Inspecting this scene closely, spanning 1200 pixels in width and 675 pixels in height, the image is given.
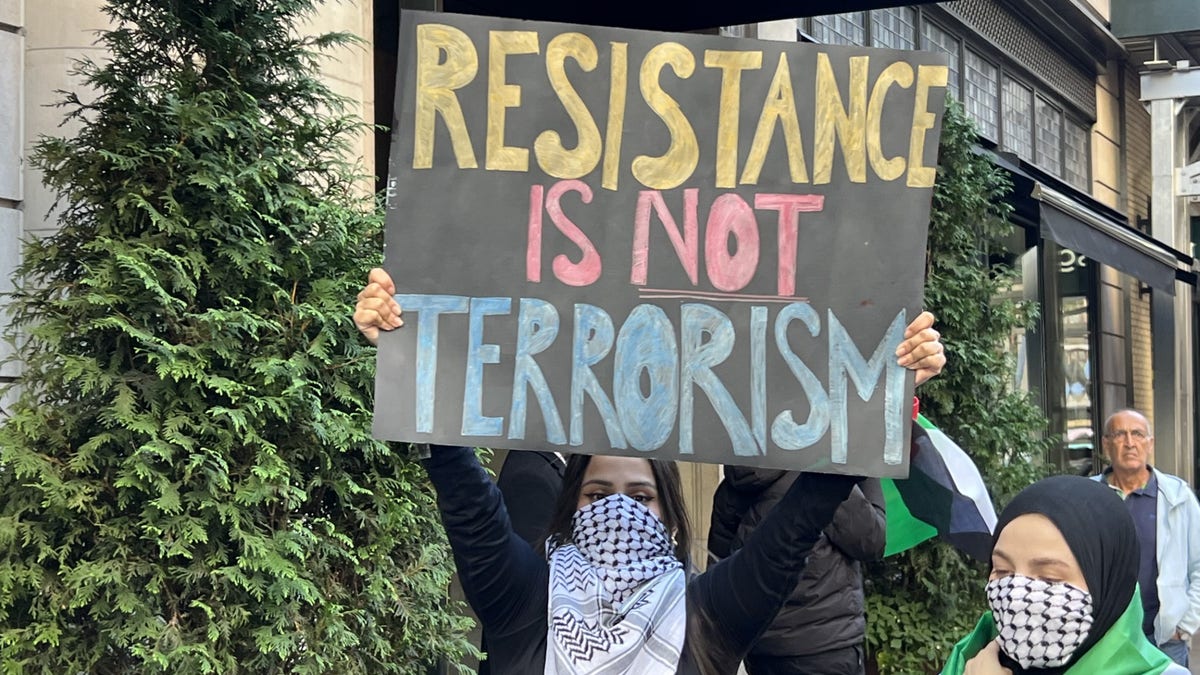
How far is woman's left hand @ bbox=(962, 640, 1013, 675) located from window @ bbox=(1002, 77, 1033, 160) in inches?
460

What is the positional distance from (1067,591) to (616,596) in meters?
0.84

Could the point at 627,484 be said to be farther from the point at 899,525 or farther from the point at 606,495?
the point at 899,525

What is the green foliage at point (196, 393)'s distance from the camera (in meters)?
3.46

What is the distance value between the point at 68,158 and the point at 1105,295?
14187mm

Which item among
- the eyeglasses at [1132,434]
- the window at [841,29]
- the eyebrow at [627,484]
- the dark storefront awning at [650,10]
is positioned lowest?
the eyebrow at [627,484]

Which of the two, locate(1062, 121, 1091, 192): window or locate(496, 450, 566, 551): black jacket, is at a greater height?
locate(1062, 121, 1091, 192): window

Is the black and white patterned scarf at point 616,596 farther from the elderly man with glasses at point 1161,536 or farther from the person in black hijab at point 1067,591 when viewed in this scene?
the elderly man with glasses at point 1161,536

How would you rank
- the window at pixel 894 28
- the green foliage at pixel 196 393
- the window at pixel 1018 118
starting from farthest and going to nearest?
the window at pixel 1018 118
the window at pixel 894 28
the green foliage at pixel 196 393

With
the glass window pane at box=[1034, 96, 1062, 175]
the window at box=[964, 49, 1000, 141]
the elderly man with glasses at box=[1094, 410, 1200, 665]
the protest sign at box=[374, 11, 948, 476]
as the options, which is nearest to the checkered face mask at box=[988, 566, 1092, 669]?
the protest sign at box=[374, 11, 948, 476]

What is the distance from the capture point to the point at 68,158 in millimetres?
3637

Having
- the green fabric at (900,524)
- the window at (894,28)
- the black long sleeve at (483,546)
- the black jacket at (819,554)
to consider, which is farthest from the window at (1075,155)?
the black long sleeve at (483,546)

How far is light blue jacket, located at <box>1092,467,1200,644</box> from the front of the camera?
204 inches

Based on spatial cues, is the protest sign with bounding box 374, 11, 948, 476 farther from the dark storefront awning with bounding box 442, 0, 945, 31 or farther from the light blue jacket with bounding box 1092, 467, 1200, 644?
the dark storefront awning with bounding box 442, 0, 945, 31

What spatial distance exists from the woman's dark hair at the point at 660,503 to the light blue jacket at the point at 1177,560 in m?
3.14
